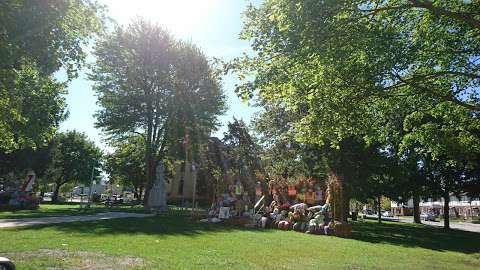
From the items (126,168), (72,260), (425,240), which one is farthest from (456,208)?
(72,260)

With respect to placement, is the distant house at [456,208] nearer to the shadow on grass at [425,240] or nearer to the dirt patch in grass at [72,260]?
the shadow on grass at [425,240]

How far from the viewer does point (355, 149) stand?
1212 inches

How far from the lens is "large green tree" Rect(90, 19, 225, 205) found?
37.0 meters

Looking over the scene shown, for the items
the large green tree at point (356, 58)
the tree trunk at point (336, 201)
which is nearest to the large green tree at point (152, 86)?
the tree trunk at point (336, 201)

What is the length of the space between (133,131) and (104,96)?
14.8ft

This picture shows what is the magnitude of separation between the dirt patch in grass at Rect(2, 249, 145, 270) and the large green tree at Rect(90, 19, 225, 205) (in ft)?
91.5

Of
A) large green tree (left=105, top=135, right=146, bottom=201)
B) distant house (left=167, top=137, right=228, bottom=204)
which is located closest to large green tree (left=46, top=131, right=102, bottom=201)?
large green tree (left=105, top=135, right=146, bottom=201)

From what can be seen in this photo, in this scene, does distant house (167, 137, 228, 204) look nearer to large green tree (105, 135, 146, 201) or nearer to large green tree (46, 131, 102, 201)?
large green tree (105, 135, 146, 201)

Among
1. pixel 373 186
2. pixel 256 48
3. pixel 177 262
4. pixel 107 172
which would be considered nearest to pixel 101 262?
pixel 177 262

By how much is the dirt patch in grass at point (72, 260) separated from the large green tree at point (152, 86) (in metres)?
27.9

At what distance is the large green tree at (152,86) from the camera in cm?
3703

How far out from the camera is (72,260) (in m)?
9.50

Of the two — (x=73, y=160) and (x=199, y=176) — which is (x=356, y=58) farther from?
(x=73, y=160)

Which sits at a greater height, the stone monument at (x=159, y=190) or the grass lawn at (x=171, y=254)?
the stone monument at (x=159, y=190)
